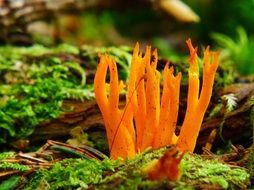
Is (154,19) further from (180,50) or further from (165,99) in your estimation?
(165,99)

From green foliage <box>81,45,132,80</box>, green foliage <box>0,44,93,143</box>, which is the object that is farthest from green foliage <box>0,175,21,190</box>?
green foliage <box>81,45,132,80</box>

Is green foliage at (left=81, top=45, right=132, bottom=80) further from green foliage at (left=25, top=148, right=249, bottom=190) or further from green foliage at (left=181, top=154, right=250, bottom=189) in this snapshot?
green foliage at (left=181, top=154, right=250, bottom=189)

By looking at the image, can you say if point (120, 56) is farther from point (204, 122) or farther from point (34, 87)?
point (204, 122)

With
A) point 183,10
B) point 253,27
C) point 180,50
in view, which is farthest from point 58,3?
point 253,27

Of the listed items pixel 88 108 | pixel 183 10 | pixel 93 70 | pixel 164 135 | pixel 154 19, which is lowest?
pixel 164 135

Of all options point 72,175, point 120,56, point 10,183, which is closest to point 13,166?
point 10,183

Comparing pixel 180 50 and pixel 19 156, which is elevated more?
pixel 180 50

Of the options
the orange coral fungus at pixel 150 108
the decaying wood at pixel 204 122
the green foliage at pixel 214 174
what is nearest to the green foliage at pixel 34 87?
the decaying wood at pixel 204 122
